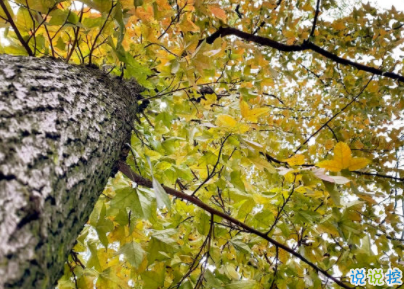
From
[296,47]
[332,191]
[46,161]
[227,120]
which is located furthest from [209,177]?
[296,47]

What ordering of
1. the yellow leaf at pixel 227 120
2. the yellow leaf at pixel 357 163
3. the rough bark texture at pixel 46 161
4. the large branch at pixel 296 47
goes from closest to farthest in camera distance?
1. the rough bark texture at pixel 46 161
2. the yellow leaf at pixel 357 163
3. the yellow leaf at pixel 227 120
4. the large branch at pixel 296 47

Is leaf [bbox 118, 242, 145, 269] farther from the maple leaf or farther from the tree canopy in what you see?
the maple leaf

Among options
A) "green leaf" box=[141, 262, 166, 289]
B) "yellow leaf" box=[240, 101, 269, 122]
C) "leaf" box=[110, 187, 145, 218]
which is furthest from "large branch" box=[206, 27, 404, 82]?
"green leaf" box=[141, 262, 166, 289]

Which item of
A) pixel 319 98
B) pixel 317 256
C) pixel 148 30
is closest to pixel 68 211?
pixel 148 30

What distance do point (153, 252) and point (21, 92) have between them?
71cm

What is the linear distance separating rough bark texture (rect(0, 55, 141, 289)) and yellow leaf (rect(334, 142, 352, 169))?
69cm

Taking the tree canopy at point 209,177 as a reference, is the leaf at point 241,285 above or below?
below

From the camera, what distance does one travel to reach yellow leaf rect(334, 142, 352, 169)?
0.76 m

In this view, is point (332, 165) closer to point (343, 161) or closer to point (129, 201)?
point (343, 161)

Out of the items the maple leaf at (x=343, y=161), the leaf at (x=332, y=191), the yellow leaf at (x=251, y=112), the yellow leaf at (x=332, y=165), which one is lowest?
the leaf at (x=332, y=191)

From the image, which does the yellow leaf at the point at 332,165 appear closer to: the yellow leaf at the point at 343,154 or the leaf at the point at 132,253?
the yellow leaf at the point at 343,154

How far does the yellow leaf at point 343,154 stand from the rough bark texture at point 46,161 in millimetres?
693

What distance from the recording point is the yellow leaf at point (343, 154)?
764 millimetres

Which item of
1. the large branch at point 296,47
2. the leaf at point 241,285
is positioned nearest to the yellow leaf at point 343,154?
the leaf at point 241,285
